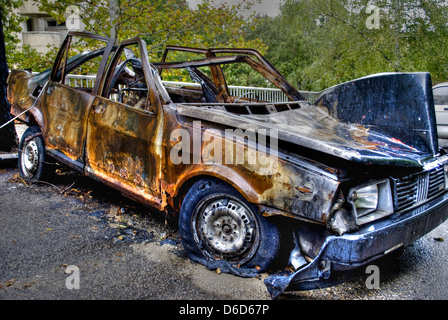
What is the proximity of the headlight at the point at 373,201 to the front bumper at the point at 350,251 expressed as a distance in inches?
2.2

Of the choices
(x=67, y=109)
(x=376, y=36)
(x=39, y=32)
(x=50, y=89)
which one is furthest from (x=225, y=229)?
(x=39, y=32)

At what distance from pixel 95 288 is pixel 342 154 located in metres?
1.82

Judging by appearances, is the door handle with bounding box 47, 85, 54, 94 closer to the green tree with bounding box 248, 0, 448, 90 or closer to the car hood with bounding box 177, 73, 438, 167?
the car hood with bounding box 177, 73, 438, 167

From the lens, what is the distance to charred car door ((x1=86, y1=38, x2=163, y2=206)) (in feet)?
9.83

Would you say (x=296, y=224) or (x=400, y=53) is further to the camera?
(x=400, y=53)

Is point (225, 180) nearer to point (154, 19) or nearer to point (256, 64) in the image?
point (256, 64)

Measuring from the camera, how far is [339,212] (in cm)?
214

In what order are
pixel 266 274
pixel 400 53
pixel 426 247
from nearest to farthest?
pixel 266 274
pixel 426 247
pixel 400 53

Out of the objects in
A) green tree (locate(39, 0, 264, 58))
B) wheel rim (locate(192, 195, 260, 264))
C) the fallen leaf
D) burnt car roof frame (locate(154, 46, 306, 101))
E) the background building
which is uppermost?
the background building

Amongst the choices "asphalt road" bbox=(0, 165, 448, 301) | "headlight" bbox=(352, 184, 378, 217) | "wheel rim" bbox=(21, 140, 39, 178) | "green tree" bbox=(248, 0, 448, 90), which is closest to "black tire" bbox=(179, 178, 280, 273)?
"asphalt road" bbox=(0, 165, 448, 301)

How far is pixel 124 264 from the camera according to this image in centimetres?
273
